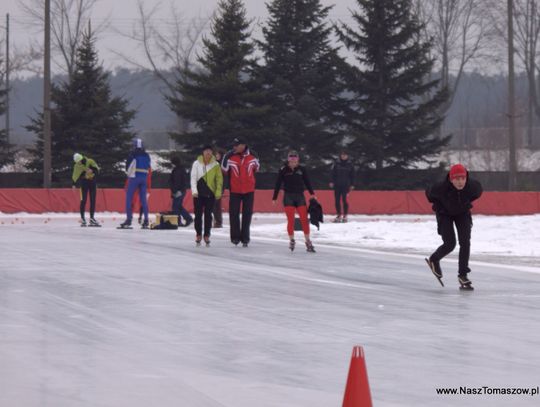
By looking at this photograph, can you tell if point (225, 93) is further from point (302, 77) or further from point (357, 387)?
point (357, 387)

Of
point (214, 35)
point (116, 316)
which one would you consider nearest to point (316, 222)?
point (116, 316)

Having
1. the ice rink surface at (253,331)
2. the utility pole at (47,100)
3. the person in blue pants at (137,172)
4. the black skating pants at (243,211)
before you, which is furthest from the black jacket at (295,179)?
the utility pole at (47,100)

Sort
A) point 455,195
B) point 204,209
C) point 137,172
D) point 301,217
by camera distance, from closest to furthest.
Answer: point 455,195, point 301,217, point 204,209, point 137,172

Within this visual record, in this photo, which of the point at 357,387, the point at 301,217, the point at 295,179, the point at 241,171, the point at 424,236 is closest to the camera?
the point at 357,387

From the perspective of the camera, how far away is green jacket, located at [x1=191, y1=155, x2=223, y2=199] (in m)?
23.0

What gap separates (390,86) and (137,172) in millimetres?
27331

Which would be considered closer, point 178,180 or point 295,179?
point 295,179

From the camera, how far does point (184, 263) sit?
1881 cm

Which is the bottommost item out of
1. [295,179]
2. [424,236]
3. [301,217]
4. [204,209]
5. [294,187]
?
[424,236]

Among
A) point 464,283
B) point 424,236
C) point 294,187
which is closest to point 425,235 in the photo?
point 424,236

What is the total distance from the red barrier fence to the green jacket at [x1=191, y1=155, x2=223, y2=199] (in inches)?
647

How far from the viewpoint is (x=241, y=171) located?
22.6m

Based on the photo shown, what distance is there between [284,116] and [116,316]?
44.9 m

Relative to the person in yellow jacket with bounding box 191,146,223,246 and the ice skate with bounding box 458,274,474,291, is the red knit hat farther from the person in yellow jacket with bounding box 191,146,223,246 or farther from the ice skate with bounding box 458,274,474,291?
the person in yellow jacket with bounding box 191,146,223,246
